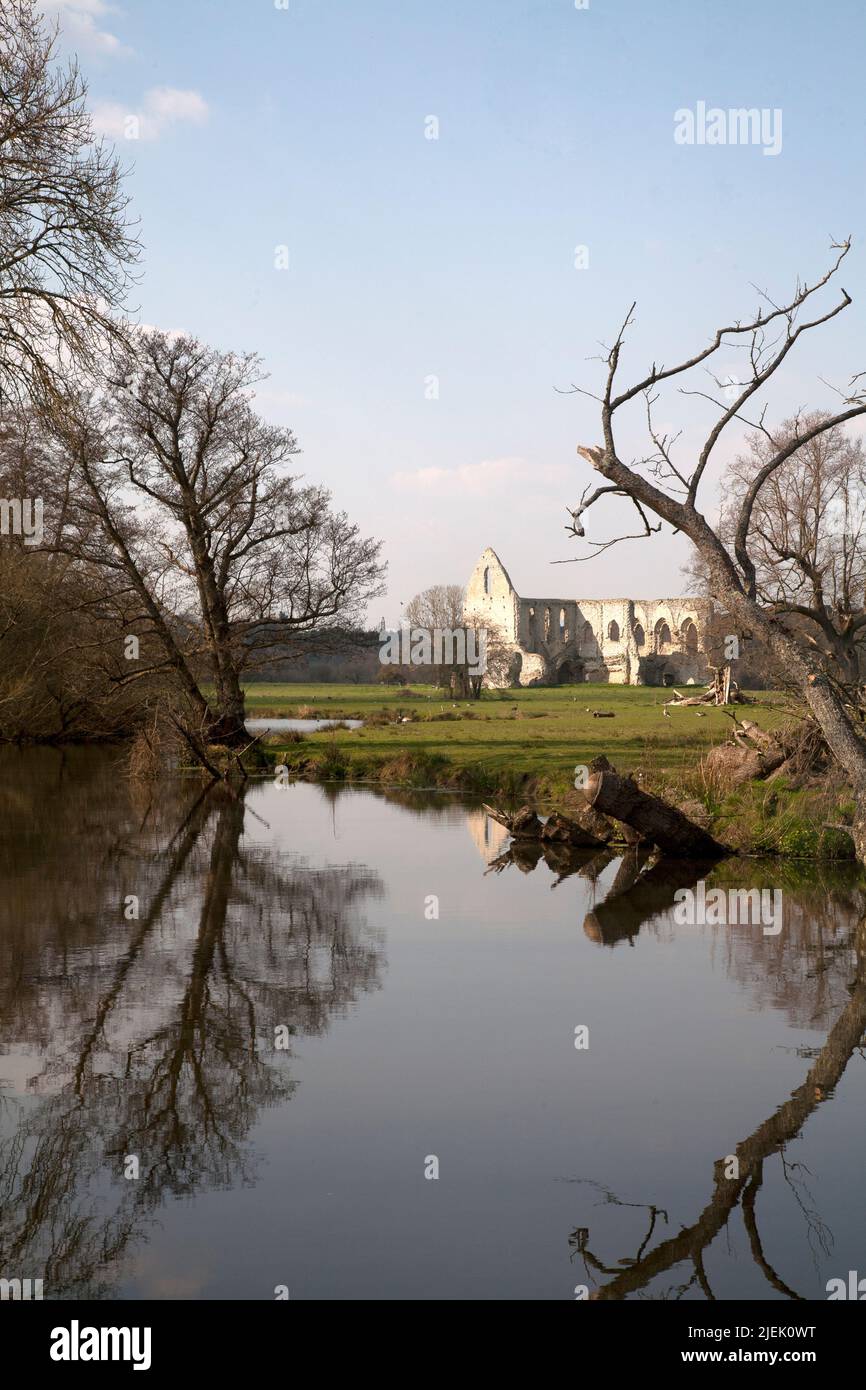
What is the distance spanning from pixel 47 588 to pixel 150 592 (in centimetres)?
259

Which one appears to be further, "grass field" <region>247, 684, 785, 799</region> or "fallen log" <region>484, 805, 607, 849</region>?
"grass field" <region>247, 684, 785, 799</region>

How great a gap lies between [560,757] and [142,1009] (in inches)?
770

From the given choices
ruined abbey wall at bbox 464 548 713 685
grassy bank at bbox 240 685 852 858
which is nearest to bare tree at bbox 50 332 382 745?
grassy bank at bbox 240 685 852 858

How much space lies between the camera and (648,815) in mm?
18547

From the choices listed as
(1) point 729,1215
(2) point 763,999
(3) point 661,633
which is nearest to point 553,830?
(2) point 763,999

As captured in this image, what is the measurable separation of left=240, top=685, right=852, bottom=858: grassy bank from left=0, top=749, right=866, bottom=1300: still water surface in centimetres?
270

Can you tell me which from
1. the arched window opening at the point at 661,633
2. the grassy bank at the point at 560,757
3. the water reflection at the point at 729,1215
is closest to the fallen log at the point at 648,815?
the grassy bank at the point at 560,757

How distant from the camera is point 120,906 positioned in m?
14.0

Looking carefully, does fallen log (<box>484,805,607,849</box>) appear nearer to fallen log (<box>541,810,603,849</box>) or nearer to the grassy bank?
fallen log (<box>541,810,603,849</box>)

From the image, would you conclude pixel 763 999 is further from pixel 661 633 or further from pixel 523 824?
pixel 661 633

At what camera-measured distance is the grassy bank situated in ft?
61.3

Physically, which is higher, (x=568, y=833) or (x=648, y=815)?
(x=648, y=815)
